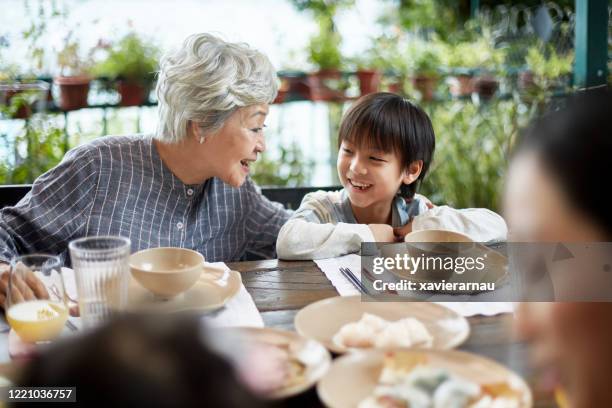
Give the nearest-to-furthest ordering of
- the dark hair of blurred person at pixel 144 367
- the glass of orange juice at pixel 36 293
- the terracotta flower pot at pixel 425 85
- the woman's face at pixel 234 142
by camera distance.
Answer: the dark hair of blurred person at pixel 144 367 → the glass of orange juice at pixel 36 293 → the woman's face at pixel 234 142 → the terracotta flower pot at pixel 425 85

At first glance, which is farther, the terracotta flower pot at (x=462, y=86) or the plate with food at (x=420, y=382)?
the terracotta flower pot at (x=462, y=86)

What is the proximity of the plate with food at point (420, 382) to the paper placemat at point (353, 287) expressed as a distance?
318 mm

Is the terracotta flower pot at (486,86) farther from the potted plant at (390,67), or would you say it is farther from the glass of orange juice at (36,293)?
the glass of orange juice at (36,293)

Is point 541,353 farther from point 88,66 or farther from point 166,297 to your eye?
point 88,66

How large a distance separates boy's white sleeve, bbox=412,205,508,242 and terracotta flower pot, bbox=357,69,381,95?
82.5 inches

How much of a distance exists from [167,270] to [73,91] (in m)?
2.19

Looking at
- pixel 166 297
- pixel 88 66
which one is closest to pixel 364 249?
pixel 166 297

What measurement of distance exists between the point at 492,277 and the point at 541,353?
0.74m

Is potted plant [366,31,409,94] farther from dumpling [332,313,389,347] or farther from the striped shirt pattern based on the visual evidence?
dumpling [332,313,389,347]

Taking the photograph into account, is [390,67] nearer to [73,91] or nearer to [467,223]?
[73,91]

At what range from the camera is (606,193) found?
23.5 inches

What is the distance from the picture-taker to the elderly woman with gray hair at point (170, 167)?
1.68 m

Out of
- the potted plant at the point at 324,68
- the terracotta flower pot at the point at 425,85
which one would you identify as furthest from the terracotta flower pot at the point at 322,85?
the terracotta flower pot at the point at 425,85

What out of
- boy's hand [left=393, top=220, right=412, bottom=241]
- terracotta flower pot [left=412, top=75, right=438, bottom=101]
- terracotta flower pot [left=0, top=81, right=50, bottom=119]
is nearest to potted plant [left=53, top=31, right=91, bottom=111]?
terracotta flower pot [left=0, top=81, right=50, bottom=119]
